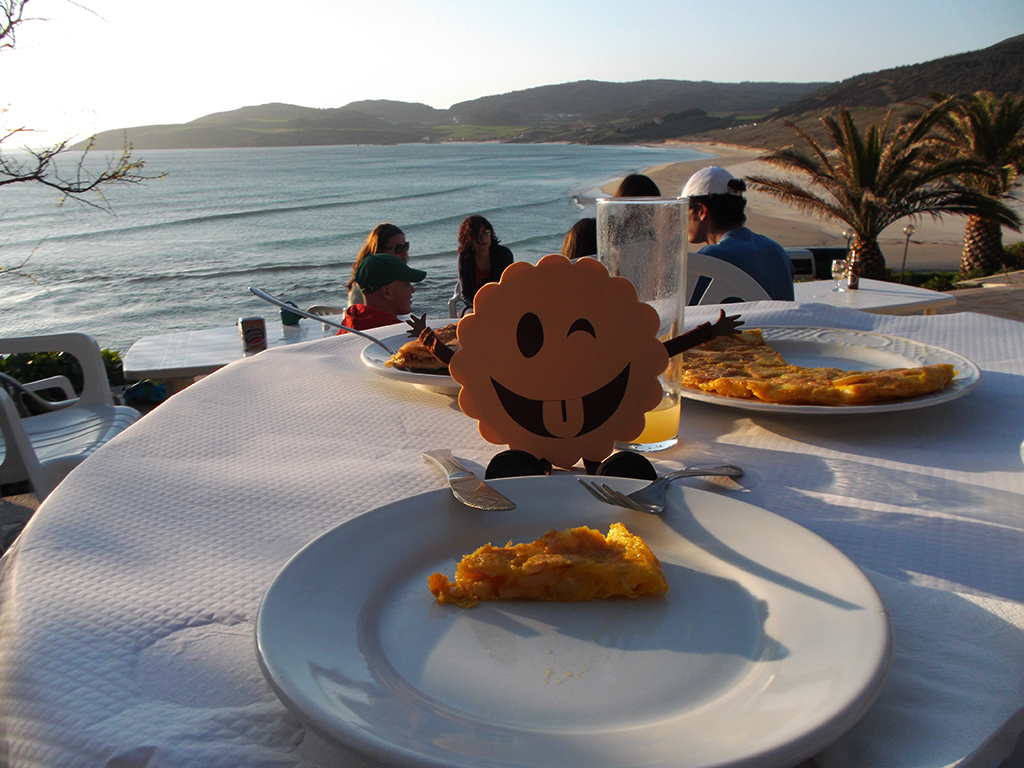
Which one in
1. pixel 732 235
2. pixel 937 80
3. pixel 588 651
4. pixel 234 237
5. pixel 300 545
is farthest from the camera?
pixel 937 80

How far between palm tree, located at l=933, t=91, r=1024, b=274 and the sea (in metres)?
11.2

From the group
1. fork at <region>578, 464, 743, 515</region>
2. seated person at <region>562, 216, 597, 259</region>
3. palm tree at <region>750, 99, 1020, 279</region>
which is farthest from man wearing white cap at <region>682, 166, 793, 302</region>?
palm tree at <region>750, 99, 1020, 279</region>

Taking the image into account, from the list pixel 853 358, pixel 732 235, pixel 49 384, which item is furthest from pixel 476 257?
pixel 853 358

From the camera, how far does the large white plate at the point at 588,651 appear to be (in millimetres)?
452

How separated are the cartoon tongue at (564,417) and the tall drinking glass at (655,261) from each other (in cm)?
10

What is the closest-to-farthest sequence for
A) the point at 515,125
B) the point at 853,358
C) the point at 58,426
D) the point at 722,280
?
1. the point at 853,358
2. the point at 722,280
3. the point at 58,426
4. the point at 515,125

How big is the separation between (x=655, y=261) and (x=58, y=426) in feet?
10.6

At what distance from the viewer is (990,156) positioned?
14.9m

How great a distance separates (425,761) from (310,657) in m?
0.16

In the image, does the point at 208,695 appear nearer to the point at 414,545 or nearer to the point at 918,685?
the point at 414,545

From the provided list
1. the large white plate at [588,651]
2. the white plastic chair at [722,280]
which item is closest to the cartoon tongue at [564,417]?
the large white plate at [588,651]

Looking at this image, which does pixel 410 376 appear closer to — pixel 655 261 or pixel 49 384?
pixel 655 261

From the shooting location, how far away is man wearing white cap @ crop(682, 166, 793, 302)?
362 centimetres

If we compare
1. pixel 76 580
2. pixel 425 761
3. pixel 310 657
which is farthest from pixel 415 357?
pixel 425 761
